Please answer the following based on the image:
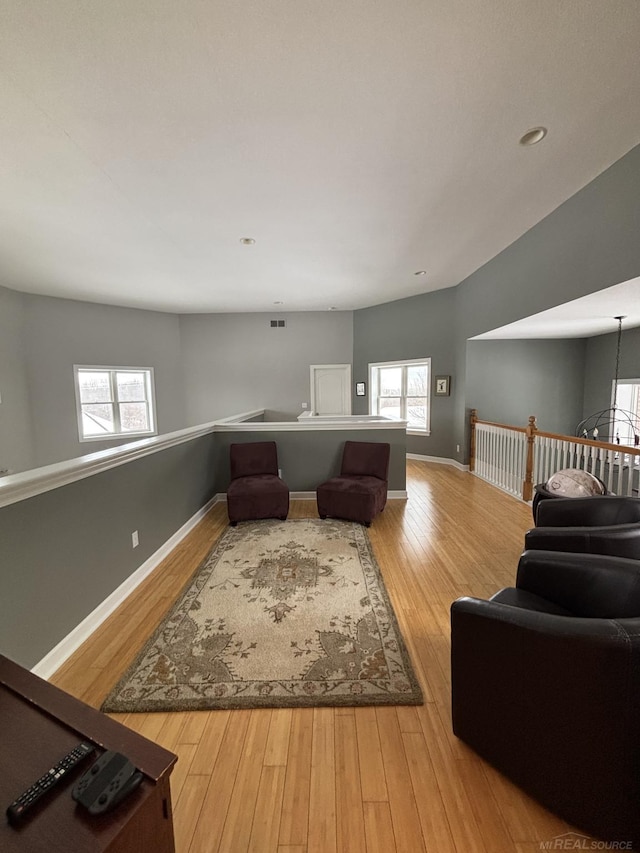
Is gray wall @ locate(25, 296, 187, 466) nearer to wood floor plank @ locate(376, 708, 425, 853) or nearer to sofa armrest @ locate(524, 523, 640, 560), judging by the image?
wood floor plank @ locate(376, 708, 425, 853)

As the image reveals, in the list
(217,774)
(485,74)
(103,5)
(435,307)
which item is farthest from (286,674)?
(435,307)

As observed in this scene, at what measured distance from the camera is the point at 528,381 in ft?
21.0

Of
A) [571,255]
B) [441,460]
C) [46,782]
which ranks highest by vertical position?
[571,255]

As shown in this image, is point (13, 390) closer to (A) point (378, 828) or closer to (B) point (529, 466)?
(A) point (378, 828)

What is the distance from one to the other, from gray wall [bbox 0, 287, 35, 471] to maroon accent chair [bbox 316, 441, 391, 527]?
15.8 ft

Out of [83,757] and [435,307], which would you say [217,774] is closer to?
[83,757]

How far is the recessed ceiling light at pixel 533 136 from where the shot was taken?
219 centimetres

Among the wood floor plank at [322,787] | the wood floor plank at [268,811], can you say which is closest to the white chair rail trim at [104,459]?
the wood floor plank at [268,811]

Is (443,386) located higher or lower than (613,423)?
higher

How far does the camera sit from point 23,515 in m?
1.67

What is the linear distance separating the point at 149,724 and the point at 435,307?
657 cm

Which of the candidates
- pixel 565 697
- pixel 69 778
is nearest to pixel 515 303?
pixel 565 697

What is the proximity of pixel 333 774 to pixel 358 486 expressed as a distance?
249cm

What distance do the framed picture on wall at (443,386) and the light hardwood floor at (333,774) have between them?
4.65 m
